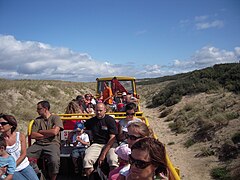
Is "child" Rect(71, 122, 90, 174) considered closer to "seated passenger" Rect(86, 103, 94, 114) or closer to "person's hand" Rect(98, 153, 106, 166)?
"person's hand" Rect(98, 153, 106, 166)

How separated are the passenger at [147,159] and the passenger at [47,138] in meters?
2.79

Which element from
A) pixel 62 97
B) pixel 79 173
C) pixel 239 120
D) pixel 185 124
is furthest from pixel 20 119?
pixel 62 97

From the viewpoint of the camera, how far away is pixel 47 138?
15.1 feet

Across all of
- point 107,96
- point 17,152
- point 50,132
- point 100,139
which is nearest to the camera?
point 17,152

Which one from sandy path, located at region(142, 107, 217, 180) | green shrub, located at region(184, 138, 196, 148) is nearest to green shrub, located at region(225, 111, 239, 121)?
green shrub, located at region(184, 138, 196, 148)

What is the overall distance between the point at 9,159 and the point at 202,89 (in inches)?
710

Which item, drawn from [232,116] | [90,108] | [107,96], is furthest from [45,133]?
[232,116]

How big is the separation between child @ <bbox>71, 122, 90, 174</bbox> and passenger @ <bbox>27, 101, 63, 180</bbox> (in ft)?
1.27

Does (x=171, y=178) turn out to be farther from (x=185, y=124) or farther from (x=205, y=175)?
(x=185, y=124)

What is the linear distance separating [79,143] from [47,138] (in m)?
Answer: 0.71

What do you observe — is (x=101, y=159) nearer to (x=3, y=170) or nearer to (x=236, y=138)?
(x=3, y=170)

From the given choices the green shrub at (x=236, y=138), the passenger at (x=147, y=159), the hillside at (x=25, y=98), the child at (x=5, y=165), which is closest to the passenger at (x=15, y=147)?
the child at (x=5, y=165)

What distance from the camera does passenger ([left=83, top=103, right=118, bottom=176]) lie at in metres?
4.39

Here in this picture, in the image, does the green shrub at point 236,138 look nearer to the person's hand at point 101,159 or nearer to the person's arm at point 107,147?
the person's arm at point 107,147
